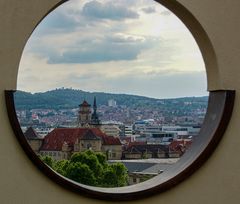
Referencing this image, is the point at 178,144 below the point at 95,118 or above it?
below

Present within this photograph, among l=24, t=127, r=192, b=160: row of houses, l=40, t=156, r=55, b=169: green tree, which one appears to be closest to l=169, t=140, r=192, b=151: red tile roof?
l=24, t=127, r=192, b=160: row of houses

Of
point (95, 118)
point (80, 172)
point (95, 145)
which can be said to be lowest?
point (80, 172)

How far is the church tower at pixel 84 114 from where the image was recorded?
2.59m

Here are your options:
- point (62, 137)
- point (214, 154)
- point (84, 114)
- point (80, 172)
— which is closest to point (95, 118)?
point (84, 114)

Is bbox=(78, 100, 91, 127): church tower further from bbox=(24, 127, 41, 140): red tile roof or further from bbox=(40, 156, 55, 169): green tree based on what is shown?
bbox=(24, 127, 41, 140): red tile roof

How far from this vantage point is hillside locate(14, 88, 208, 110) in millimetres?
2439

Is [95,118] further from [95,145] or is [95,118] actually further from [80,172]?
[95,145]

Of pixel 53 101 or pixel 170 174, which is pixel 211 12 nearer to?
pixel 170 174

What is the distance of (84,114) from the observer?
2.65 meters

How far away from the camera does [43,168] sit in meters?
1.99

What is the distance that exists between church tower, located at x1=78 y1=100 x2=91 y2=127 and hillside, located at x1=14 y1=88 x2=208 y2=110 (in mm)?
34

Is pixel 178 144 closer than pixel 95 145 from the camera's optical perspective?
Yes

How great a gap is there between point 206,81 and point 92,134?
75 cm

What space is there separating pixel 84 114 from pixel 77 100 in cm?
8
